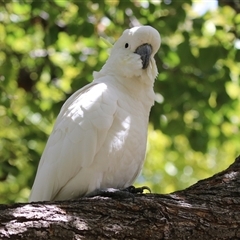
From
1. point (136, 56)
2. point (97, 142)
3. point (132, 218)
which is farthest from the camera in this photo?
point (136, 56)

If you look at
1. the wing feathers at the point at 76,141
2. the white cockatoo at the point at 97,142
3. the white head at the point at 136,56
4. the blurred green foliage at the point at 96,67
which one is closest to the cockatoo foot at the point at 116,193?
the white cockatoo at the point at 97,142

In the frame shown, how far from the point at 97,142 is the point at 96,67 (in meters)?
2.42

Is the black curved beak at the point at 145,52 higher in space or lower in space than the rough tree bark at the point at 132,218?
higher

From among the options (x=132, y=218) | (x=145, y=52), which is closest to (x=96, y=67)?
(x=145, y=52)

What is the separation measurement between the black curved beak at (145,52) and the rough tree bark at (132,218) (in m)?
1.04

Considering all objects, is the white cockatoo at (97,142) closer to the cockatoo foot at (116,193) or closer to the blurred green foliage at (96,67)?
the cockatoo foot at (116,193)

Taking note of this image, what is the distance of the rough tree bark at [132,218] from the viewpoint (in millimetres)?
2311

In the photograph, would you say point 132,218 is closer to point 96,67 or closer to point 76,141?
point 76,141

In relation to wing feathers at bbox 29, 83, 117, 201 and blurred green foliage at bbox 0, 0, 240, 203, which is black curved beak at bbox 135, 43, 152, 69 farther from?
blurred green foliage at bbox 0, 0, 240, 203

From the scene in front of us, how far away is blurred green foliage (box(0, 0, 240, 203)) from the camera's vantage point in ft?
16.3

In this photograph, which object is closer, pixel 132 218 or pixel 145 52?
pixel 132 218

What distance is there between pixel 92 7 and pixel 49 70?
92 centimetres

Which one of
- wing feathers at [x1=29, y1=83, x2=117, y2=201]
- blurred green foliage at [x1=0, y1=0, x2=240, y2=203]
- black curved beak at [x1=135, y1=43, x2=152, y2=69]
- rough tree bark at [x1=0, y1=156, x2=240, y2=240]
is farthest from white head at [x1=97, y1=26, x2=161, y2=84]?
blurred green foliage at [x1=0, y1=0, x2=240, y2=203]

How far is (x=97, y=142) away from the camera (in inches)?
120
